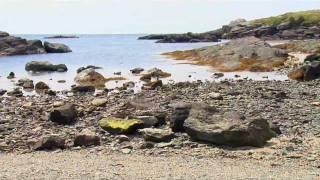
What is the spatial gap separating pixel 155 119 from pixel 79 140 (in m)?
3.57

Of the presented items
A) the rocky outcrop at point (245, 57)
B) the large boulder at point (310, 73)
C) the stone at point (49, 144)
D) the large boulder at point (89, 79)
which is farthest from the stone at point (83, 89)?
the rocky outcrop at point (245, 57)

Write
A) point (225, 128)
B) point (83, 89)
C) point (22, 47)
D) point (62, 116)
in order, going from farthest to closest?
point (22, 47), point (83, 89), point (62, 116), point (225, 128)

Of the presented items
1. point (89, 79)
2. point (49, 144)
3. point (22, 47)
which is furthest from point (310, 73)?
point (22, 47)

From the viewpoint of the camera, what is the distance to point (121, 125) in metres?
19.1

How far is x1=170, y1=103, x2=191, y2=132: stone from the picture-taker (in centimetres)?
1852

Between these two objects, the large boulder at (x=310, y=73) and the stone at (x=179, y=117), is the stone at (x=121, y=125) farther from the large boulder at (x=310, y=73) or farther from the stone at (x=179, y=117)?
the large boulder at (x=310, y=73)

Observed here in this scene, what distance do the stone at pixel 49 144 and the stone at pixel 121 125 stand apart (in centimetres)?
236

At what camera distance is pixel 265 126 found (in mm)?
17406

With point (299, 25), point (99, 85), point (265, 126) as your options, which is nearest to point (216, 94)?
point (265, 126)

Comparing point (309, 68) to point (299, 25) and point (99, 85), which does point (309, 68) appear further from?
point (299, 25)

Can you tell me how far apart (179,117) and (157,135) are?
1.35 metres

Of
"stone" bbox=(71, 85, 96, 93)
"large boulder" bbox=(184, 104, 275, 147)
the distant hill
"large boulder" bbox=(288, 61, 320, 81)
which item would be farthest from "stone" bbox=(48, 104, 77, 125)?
the distant hill

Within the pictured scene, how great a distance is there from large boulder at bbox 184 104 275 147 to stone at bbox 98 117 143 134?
225cm

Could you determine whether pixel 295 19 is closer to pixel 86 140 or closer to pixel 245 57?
pixel 245 57
